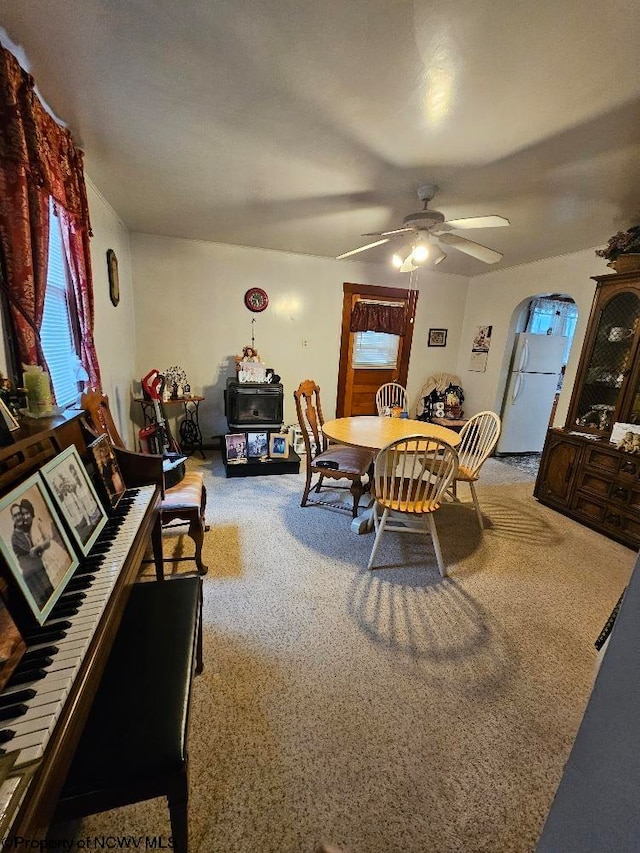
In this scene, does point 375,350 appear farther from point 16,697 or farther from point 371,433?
point 16,697

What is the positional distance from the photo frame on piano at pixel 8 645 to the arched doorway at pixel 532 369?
4857 mm

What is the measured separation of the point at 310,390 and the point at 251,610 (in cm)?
173

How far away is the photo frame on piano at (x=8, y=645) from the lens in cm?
64

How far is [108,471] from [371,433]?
1724 millimetres

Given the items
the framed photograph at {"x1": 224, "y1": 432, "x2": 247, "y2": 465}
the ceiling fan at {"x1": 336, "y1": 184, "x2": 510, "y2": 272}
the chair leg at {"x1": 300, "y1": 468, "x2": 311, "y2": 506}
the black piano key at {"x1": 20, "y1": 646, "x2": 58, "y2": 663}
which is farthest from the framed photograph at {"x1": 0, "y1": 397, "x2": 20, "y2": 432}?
the framed photograph at {"x1": 224, "y1": 432, "x2": 247, "y2": 465}

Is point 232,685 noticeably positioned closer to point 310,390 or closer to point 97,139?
point 310,390

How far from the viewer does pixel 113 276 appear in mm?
2887

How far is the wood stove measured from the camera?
3.63m

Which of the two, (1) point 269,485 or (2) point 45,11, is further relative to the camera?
(1) point 269,485

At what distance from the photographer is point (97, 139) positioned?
6.14ft

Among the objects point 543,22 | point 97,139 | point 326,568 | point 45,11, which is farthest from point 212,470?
point 543,22

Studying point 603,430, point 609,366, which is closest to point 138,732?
point 603,430

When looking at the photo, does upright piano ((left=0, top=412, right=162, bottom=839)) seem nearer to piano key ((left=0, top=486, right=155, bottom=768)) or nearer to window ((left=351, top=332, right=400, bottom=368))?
piano key ((left=0, top=486, right=155, bottom=768))

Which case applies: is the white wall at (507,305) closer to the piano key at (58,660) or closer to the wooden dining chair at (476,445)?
the wooden dining chair at (476,445)
